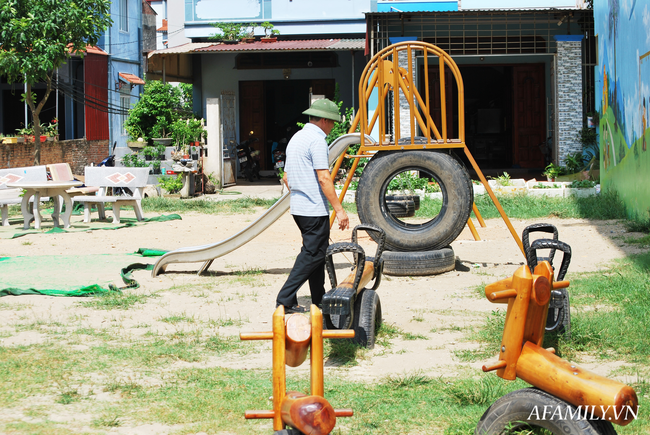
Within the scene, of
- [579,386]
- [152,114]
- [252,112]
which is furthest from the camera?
[252,112]

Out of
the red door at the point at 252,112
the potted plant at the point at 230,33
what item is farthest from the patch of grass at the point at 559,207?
the potted plant at the point at 230,33

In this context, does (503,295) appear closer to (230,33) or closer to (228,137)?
(228,137)

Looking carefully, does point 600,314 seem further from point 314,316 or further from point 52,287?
point 52,287

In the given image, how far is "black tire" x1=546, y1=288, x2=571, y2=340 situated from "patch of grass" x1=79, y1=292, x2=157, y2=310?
3.59 meters

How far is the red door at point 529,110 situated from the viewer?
59.8 feet

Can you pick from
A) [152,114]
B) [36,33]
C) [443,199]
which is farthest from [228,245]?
[152,114]

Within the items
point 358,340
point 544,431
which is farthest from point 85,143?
point 544,431

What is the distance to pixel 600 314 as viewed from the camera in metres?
5.37

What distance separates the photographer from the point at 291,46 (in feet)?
58.3

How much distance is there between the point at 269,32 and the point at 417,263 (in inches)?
532

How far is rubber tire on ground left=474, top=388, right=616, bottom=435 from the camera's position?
2486 mm

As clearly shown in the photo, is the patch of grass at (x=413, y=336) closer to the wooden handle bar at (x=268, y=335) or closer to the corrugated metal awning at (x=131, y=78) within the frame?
the wooden handle bar at (x=268, y=335)

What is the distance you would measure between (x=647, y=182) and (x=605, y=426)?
8090 millimetres

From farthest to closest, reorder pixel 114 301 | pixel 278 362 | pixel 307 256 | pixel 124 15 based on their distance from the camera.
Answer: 1. pixel 124 15
2. pixel 114 301
3. pixel 307 256
4. pixel 278 362
